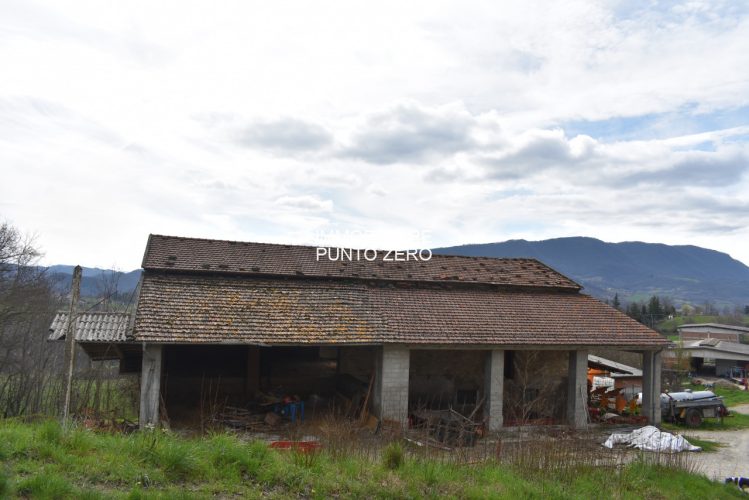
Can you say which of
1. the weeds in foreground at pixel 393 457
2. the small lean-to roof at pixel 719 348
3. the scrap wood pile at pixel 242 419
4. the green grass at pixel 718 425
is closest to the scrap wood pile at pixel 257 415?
the scrap wood pile at pixel 242 419

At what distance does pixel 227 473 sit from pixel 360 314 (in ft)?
32.5

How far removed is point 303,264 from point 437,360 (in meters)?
5.99

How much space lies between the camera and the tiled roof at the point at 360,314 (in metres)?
14.7

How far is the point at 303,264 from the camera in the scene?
19.5 metres

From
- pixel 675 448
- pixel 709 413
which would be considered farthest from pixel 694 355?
pixel 675 448

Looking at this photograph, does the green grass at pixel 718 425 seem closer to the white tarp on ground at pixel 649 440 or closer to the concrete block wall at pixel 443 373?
the white tarp on ground at pixel 649 440

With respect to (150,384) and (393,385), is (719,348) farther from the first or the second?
(150,384)

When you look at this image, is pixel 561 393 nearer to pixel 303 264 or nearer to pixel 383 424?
pixel 383 424

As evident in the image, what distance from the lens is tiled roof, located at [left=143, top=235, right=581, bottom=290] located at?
58.7ft

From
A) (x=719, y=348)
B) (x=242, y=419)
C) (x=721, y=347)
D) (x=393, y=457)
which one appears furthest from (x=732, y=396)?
(x=393, y=457)

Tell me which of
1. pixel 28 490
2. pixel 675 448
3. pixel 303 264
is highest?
pixel 303 264

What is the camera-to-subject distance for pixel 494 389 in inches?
665

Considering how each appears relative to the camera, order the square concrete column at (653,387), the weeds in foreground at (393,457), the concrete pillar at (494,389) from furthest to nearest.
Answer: the square concrete column at (653,387)
the concrete pillar at (494,389)
the weeds in foreground at (393,457)

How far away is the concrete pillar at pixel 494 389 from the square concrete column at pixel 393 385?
2841 mm
